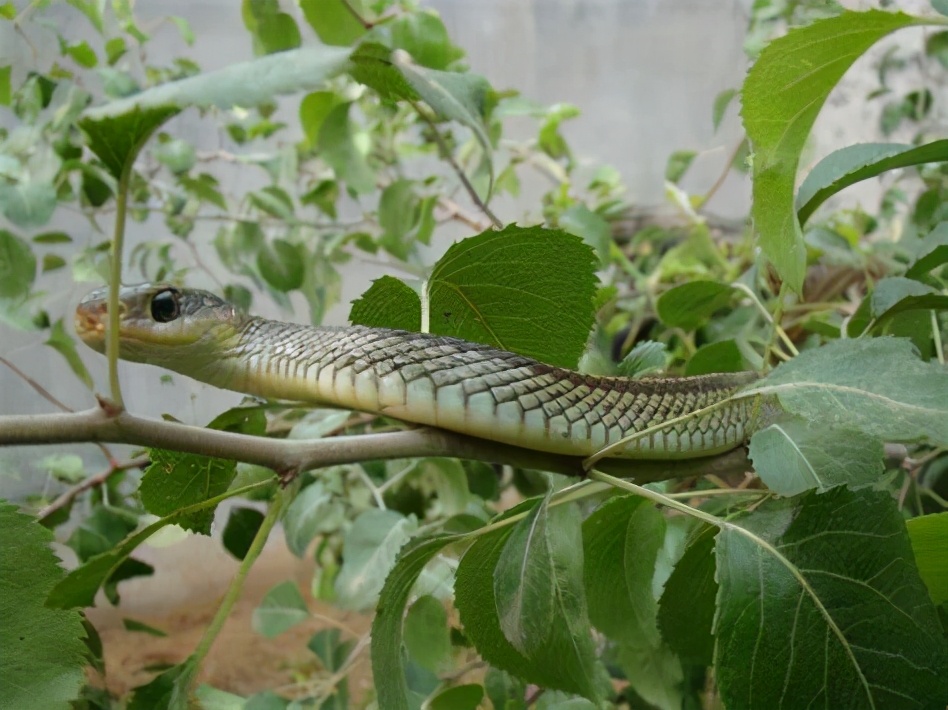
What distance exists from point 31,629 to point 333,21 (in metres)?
0.66

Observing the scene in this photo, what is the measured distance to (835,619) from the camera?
31 centimetres

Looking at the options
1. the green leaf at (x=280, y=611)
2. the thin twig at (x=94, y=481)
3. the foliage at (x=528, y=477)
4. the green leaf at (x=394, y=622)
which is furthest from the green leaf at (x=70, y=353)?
the green leaf at (x=394, y=622)

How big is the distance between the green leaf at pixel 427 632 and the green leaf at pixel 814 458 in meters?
0.39

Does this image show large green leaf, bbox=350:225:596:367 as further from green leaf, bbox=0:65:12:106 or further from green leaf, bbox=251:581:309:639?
green leaf, bbox=0:65:12:106

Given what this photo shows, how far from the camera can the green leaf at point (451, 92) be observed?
433 millimetres

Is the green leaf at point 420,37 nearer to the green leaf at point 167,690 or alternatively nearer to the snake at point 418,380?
the snake at point 418,380

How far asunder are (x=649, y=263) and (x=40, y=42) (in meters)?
1.31

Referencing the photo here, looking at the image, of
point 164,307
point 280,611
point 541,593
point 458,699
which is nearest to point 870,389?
point 541,593

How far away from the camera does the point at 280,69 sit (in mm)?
352

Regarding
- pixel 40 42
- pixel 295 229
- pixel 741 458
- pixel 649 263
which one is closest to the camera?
pixel 741 458

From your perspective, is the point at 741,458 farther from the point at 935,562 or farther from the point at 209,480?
the point at 209,480

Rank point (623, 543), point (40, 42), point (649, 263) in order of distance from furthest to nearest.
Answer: point (649, 263) → point (40, 42) → point (623, 543)

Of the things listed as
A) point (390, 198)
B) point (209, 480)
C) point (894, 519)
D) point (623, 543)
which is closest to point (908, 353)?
point (894, 519)

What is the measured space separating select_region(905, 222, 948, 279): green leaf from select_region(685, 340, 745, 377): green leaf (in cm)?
17
